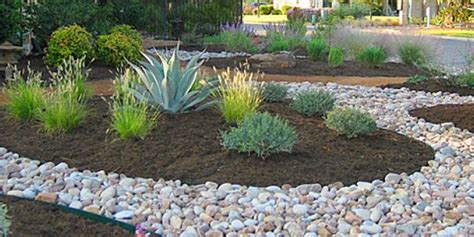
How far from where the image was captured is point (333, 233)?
14.4 feet

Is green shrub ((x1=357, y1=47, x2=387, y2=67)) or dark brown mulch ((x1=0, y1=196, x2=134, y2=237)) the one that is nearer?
dark brown mulch ((x1=0, y1=196, x2=134, y2=237))

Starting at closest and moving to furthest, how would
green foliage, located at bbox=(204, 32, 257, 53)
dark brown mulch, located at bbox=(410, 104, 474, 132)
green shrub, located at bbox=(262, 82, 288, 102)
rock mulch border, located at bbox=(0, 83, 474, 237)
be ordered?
1. rock mulch border, located at bbox=(0, 83, 474, 237)
2. dark brown mulch, located at bbox=(410, 104, 474, 132)
3. green shrub, located at bbox=(262, 82, 288, 102)
4. green foliage, located at bbox=(204, 32, 257, 53)

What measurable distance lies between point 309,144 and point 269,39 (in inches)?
453

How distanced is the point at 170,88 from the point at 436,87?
549cm

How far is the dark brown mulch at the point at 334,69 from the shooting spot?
13.1 m

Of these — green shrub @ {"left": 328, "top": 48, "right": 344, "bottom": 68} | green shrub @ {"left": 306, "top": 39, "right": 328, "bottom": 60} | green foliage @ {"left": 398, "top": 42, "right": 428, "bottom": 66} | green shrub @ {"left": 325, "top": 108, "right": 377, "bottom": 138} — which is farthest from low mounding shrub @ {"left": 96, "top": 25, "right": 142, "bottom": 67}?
green shrub @ {"left": 325, "top": 108, "right": 377, "bottom": 138}

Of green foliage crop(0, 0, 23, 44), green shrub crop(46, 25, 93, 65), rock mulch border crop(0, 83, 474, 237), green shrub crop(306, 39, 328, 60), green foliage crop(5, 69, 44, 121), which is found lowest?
rock mulch border crop(0, 83, 474, 237)

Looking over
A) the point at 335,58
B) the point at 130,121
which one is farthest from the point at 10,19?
the point at 130,121

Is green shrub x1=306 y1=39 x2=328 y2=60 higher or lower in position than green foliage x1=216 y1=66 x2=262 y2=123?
higher

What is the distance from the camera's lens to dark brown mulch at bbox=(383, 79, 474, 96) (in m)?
10.5

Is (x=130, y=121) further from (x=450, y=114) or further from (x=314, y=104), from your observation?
(x=450, y=114)

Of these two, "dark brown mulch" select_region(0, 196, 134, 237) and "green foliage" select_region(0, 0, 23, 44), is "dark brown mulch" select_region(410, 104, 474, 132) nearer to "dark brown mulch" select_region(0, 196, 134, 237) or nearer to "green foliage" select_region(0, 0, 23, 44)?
"dark brown mulch" select_region(0, 196, 134, 237)

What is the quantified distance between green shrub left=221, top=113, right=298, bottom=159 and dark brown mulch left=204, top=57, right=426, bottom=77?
7.01m

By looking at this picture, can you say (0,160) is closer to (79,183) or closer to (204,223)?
(79,183)
